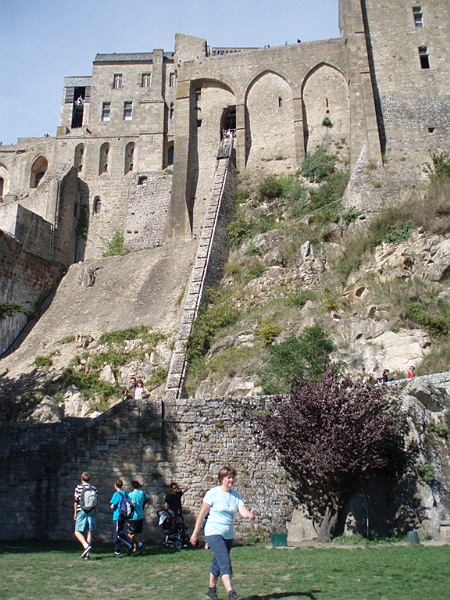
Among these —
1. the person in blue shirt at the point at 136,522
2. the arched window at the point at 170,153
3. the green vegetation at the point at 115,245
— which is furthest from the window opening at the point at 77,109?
the person in blue shirt at the point at 136,522

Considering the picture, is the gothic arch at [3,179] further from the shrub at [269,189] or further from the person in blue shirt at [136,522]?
the person in blue shirt at [136,522]

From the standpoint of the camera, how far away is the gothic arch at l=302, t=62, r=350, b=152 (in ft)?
103

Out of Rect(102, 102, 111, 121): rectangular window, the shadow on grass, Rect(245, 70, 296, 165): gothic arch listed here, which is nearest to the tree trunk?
the shadow on grass

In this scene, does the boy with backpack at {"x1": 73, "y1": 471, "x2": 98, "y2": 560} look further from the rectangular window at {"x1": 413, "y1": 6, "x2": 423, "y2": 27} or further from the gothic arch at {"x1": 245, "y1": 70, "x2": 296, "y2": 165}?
the rectangular window at {"x1": 413, "y1": 6, "x2": 423, "y2": 27}

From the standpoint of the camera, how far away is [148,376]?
826 inches

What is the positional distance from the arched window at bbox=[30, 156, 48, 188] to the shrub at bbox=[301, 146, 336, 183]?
1962 cm

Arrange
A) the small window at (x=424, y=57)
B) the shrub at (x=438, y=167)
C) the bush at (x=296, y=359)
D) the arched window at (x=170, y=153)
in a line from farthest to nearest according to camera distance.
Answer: the arched window at (x=170, y=153), the small window at (x=424, y=57), the shrub at (x=438, y=167), the bush at (x=296, y=359)

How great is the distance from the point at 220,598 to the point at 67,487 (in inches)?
254

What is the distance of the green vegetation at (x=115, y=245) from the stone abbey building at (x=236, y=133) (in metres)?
0.45

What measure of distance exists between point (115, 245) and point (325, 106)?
12886 millimetres

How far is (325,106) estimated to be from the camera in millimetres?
32094

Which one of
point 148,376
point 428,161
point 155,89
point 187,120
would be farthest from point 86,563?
point 155,89

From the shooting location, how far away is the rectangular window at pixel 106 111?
42.0 m

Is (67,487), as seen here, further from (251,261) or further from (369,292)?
(251,261)
